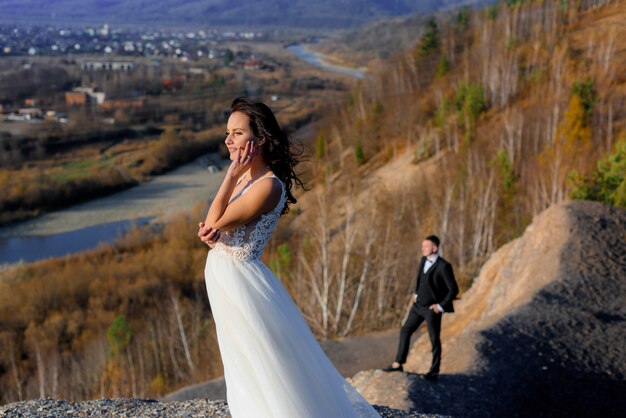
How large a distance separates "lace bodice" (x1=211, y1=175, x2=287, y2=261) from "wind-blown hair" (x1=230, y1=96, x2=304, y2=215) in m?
0.12

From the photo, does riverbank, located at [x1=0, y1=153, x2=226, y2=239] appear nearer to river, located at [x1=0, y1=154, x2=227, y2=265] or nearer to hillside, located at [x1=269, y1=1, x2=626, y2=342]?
river, located at [x1=0, y1=154, x2=227, y2=265]

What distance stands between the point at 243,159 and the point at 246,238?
0.48m

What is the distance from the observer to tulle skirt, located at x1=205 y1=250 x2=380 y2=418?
3.77 metres

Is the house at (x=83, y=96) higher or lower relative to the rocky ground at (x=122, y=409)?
lower

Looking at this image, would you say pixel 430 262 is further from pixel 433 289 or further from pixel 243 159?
pixel 243 159

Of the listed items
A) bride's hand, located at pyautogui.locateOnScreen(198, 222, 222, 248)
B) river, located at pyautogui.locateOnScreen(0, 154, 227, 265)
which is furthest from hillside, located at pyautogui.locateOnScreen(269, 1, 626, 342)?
river, located at pyautogui.locateOnScreen(0, 154, 227, 265)

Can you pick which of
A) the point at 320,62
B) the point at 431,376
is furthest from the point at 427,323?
the point at 320,62

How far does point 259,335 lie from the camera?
3.80 m

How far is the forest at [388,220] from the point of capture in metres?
19.8

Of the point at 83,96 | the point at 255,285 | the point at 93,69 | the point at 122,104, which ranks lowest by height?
the point at 122,104

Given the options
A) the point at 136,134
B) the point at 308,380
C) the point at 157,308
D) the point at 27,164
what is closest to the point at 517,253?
the point at 308,380

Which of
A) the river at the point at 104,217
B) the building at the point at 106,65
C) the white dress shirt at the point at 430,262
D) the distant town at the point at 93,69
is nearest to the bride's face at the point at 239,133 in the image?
the white dress shirt at the point at 430,262

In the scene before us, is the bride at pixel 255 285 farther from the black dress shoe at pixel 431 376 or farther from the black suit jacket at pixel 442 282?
the black dress shoe at pixel 431 376

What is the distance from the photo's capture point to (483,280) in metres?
16.2
